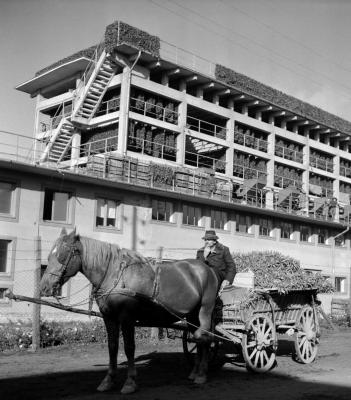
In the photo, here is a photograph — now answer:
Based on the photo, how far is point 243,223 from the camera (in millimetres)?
39500

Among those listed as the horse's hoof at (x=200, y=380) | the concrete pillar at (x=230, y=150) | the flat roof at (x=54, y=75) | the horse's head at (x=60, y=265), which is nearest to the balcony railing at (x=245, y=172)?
the concrete pillar at (x=230, y=150)

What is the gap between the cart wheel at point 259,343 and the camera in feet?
34.0

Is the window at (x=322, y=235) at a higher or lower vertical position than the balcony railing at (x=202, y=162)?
lower

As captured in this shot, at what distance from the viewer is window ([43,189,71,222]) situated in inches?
1117

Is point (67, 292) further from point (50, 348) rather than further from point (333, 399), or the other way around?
point (333, 399)

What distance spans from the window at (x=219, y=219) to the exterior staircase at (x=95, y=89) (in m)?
11.6

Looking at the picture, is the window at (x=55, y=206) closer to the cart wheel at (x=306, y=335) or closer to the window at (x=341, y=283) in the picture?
the cart wheel at (x=306, y=335)

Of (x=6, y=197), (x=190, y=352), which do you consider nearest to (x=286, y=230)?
(x=6, y=197)

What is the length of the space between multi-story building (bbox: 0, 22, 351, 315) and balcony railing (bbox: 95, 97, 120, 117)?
0.11 metres

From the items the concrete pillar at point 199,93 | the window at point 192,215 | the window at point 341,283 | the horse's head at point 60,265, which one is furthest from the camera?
the window at point 341,283

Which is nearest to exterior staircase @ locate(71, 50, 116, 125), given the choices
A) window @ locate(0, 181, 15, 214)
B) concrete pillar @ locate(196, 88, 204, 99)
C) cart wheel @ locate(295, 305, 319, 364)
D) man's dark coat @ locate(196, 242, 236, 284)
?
concrete pillar @ locate(196, 88, 204, 99)

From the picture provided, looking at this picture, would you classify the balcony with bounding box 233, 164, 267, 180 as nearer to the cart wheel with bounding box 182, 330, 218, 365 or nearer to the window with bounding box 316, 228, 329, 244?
the window with bounding box 316, 228, 329, 244

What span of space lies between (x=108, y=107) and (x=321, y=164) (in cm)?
2514

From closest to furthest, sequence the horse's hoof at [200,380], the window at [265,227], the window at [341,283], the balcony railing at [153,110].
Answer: the horse's hoof at [200,380] → the balcony railing at [153,110] → the window at [265,227] → the window at [341,283]
